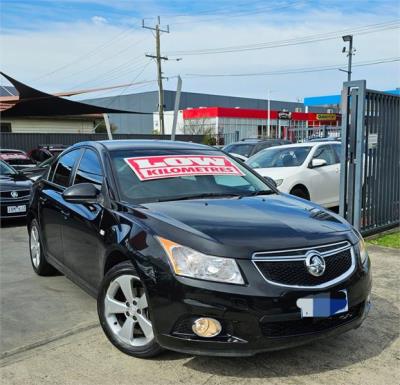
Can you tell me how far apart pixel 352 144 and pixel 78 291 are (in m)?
4.21

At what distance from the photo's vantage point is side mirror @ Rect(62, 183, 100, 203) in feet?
13.1

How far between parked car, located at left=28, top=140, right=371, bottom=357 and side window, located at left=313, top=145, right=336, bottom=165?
5.63 m

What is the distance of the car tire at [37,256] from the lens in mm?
5590

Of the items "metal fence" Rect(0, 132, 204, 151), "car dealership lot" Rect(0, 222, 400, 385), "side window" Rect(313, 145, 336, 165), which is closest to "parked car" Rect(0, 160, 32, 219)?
"car dealership lot" Rect(0, 222, 400, 385)

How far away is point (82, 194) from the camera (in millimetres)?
4008

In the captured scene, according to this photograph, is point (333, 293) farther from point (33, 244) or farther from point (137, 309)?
point (33, 244)

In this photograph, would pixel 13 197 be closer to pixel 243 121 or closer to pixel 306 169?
pixel 306 169

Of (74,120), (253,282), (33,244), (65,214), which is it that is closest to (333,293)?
(253,282)

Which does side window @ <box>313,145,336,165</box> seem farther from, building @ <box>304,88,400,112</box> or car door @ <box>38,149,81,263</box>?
building @ <box>304,88,400,112</box>

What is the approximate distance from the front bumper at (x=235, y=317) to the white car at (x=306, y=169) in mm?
6061

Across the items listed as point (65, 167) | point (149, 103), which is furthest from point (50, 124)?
point (149, 103)

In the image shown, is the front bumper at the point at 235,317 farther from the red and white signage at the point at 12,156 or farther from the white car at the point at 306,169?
the red and white signage at the point at 12,156

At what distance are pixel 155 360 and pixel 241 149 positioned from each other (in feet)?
37.7

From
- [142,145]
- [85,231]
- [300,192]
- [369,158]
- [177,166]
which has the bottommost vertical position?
[300,192]
